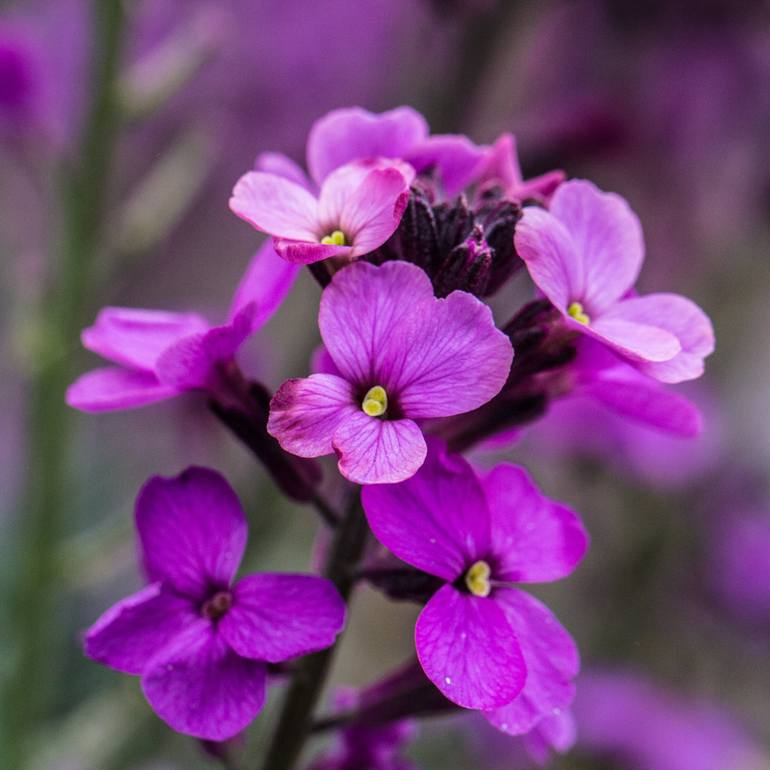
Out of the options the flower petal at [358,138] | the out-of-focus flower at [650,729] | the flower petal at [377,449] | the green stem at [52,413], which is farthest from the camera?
the out-of-focus flower at [650,729]

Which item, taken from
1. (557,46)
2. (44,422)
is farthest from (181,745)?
(557,46)

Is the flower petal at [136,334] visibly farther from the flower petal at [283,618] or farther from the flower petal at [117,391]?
the flower petal at [283,618]

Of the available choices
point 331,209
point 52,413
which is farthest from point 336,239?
point 52,413

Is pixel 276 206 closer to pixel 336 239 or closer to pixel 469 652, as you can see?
pixel 336 239

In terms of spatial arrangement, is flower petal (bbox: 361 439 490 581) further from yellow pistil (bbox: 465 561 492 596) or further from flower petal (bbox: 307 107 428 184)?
flower petal (bbox: 307 107 428 184)

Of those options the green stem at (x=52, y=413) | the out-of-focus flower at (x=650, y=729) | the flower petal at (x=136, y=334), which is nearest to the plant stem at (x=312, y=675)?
the flower petal at (x=136, y=334)
